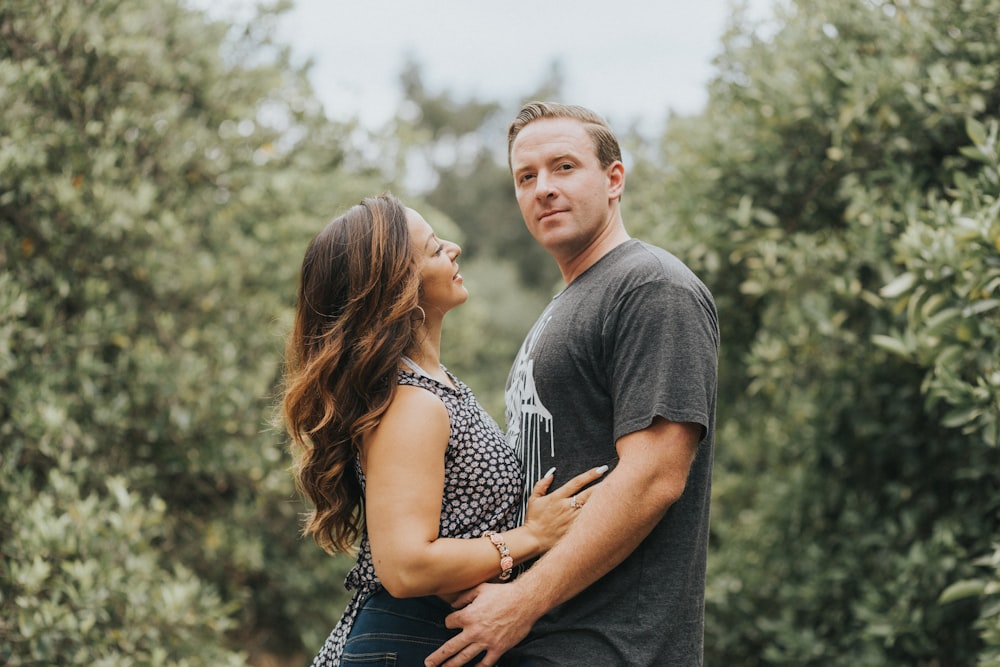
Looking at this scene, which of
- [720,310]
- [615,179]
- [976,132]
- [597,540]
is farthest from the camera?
[720,310]

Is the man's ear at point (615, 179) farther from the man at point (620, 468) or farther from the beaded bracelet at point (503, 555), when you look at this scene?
the beaded bracelet at point (503, 555)

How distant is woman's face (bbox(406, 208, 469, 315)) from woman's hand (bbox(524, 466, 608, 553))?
1.90 feet

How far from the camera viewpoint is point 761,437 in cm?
616

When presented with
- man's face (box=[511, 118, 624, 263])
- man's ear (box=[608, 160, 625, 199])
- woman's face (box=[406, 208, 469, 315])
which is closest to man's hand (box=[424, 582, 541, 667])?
woman's face (box=[406, 208, 469, 315])

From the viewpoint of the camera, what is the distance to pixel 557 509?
2.24m

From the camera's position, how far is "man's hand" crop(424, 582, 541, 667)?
213 cm

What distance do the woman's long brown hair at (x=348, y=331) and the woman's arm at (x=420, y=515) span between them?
0.25ft

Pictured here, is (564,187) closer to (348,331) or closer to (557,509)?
(348,331)

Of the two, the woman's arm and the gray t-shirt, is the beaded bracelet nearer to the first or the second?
the woman's arm

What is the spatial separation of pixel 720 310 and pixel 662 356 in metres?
2.65

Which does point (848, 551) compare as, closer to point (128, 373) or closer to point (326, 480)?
point (326, 480)

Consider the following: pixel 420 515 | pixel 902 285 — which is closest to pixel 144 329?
pixel 420 515

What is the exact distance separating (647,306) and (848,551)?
2836mm

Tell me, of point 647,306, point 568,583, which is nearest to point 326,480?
point 568,583
